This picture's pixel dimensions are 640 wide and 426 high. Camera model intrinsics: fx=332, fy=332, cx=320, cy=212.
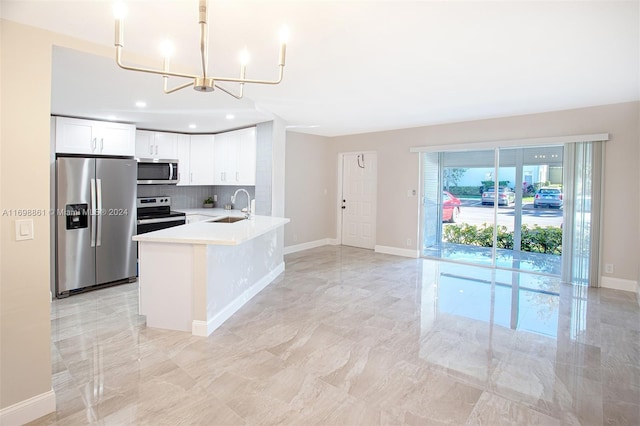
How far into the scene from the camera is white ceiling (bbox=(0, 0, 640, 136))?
2109 mm

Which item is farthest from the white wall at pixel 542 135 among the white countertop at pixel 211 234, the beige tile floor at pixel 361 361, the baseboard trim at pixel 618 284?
the white countertop at pixel 211 234

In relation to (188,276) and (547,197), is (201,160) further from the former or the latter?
(547,197)

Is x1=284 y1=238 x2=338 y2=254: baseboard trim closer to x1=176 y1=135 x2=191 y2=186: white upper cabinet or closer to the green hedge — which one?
x1=176 y1=135 x2=191 y2=186: white upper cabinet

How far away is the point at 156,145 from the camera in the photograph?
5551mm

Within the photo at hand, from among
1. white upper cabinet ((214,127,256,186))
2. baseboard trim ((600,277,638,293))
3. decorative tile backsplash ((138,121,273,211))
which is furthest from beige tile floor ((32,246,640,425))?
white upper cabinet ((214,127,256,186))

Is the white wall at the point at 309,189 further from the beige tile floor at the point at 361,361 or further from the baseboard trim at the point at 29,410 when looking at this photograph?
the baseboard trim at the point at 29,410

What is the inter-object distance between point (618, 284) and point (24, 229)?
6292 millimetres

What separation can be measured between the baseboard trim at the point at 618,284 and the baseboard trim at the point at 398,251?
270 centimetres

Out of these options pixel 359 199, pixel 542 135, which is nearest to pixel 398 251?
pixel 359 199

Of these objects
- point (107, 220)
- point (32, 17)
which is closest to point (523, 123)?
point (32, 17)

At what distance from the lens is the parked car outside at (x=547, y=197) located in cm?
559

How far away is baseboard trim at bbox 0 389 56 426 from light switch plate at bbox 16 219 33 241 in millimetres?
937

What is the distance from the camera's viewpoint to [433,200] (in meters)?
6.39

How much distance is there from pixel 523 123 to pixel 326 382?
4.85m
